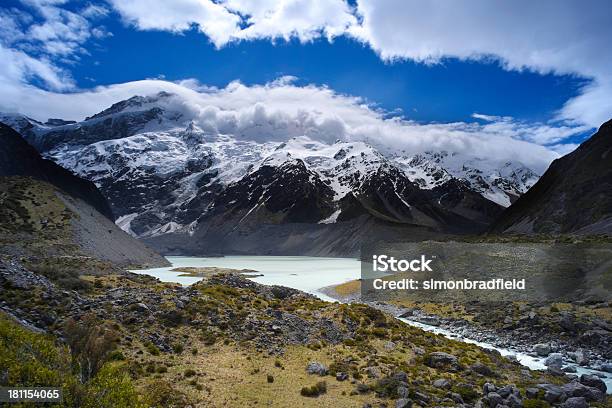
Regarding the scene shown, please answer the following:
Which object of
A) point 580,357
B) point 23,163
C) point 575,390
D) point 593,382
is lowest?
point 580,357

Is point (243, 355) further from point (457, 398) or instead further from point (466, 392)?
point (466, 392)

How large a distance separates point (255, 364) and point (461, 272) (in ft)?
166

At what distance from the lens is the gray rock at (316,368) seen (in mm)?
25797

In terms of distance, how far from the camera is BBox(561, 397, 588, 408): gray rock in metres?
22.2

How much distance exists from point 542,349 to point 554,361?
392cm

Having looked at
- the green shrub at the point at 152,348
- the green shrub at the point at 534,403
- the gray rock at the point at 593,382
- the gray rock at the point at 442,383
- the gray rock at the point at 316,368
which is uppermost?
the green shrub at the point at 152,348

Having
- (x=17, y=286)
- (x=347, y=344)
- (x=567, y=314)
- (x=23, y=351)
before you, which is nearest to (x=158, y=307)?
(x=17, y=286)

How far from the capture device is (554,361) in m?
32.8

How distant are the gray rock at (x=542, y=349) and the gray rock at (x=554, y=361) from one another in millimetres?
1648

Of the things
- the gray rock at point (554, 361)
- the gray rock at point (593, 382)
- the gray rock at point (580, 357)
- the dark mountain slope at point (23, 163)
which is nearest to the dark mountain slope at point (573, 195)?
the gray rock at point (580, 357)

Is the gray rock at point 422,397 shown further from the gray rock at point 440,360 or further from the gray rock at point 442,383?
the gray rock at point 440,360

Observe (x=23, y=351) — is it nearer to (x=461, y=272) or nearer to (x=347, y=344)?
(x=347, y=344)

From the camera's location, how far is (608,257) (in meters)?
56.8

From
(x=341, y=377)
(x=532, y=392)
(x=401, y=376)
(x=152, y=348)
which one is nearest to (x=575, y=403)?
(x=532, y=392)
